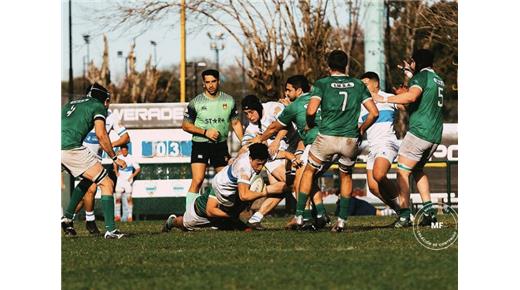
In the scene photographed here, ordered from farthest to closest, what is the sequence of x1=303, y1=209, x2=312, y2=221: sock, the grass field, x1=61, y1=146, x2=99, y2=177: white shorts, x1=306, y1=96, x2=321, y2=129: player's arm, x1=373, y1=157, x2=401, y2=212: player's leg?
x1=373, y1=157, x2=401, y2=212: player's leg → x1=303, y1=209, x2=312, y2=221: sock → x1=61, y1=146, x2=99, y2=177: white shorts → x1=306, y1=96, x2=321, y2=129: player's arm → the grass field

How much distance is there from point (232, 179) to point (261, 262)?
11.6 feet

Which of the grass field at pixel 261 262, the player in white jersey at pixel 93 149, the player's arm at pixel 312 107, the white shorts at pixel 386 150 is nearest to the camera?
the grass field at pixel 261 262

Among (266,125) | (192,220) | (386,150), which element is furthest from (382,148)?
(192,220)

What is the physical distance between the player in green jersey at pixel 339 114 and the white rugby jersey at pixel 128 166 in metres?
9.33

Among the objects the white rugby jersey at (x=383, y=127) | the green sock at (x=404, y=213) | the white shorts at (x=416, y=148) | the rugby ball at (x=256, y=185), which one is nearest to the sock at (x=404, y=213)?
the green sock at (x=404, y=213)

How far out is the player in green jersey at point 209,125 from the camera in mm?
15359

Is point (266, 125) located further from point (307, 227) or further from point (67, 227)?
point (67, 227)

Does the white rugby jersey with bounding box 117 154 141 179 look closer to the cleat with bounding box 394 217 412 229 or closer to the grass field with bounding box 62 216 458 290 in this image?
the cleat with bounding box 394 217 412 229

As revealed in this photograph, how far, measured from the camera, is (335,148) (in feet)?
44.5

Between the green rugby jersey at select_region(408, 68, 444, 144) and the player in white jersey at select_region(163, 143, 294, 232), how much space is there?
190 centimetres

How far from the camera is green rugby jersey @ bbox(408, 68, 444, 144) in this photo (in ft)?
45.2

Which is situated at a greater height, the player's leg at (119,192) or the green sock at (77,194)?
the green sock at (77,194)

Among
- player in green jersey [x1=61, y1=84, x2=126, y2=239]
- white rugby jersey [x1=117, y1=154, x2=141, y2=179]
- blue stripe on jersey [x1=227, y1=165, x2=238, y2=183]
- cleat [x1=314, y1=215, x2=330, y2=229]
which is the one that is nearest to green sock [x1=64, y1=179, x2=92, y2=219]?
player in green jersey [x1=61, y1=84, x2=126, y2=239]

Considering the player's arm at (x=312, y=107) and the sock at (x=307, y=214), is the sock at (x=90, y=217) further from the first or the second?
the player's arm at (x=312, y=107)
